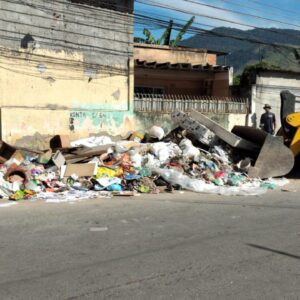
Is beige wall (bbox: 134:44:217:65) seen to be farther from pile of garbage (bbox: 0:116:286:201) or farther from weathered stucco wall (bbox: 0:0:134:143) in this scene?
pile of garbage (bbox: 0:116:286:201)

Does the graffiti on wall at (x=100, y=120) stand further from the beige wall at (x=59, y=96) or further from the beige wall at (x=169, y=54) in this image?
the beige wall at (x=169, y=54)

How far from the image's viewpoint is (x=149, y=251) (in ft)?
19.0

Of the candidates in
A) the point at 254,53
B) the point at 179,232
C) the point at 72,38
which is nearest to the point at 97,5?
the point at 72,38

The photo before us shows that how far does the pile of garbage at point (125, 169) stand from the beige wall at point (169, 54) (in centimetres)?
1029

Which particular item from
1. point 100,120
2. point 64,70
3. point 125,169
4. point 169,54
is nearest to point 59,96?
point 64,70

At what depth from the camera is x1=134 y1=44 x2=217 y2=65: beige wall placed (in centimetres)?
2405

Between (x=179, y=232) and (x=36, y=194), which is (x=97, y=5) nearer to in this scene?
(x=36, y=194)

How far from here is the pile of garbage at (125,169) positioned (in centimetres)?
1054

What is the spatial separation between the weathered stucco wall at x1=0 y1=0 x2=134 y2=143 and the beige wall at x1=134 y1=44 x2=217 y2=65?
753 centimetres

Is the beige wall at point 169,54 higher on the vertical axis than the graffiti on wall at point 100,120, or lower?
higher

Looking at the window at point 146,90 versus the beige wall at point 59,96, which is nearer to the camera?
the beige wall at point 59,96

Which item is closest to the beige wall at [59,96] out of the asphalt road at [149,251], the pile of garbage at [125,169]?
the pile of garbage at [125,169]

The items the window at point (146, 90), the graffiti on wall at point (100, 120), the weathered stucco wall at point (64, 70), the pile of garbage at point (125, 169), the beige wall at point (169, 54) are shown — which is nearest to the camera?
the pile of garbage at point (125, 169)

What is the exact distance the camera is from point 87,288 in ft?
14.9
